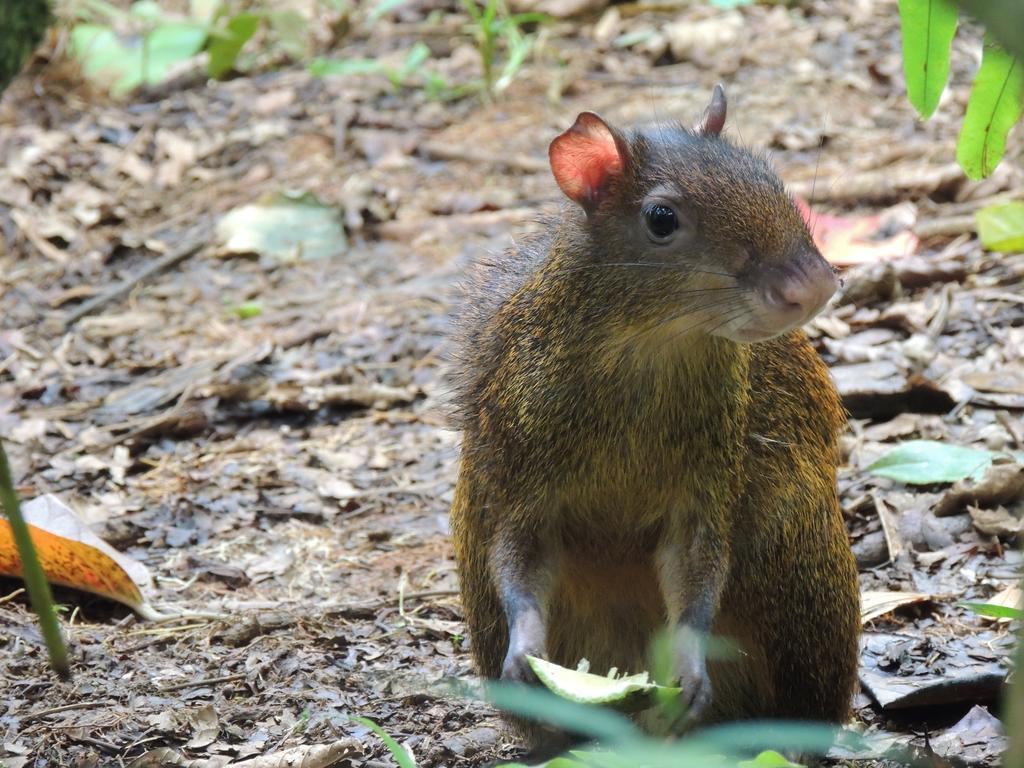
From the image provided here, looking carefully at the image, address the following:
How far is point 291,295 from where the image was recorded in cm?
914

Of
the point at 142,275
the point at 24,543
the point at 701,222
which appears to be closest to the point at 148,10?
the point at 142,275

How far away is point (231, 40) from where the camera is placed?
12.4 m

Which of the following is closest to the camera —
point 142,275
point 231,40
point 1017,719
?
point 1017,719

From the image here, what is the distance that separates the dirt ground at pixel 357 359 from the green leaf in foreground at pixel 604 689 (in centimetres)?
34

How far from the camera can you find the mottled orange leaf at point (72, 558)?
201 inches

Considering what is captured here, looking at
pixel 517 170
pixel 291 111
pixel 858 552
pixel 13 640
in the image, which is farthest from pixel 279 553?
pixel 291 111

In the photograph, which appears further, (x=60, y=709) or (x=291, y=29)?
(x=291, y=29)

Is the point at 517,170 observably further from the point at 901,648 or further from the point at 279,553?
the point at 901,648

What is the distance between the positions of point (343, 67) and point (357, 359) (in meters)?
4.95

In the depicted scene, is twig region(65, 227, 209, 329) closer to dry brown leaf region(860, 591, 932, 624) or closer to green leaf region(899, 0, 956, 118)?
dry brown leaf region(860, 591, 932, 624)

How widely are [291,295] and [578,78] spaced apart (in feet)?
13.6

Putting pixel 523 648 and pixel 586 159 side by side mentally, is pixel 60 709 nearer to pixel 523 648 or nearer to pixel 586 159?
pixel 523 648

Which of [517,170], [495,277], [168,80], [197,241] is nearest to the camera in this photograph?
[495,277]

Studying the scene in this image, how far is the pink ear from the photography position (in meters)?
4.21
